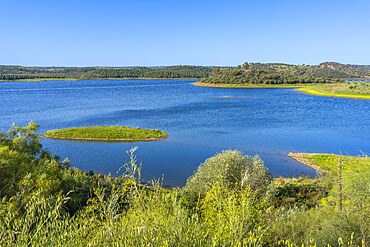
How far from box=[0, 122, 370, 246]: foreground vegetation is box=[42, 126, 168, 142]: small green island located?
20.8 metres

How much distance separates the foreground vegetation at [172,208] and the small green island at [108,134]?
20839 millimetres

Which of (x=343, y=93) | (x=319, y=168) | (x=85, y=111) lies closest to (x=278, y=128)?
(x=319, y=168)

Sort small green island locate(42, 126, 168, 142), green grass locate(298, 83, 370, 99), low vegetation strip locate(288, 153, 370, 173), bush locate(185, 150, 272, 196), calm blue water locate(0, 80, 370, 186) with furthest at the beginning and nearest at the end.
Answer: green grass locate(298, 83, 370, 99), small green island locate(42, 126, 168, 142), calm blue water locate(0, 80, 370, 186), low vegetation strip locate(288, 153, 370, 173), bush locate(185, 150, 272, 196)

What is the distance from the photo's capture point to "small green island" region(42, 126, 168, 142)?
4422 centimetres

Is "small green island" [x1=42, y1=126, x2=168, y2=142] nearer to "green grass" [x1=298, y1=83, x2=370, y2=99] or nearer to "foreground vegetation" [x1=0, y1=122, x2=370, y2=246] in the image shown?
"foreground vegetation" [x1=0, y1=122, x2=370, y2=246]

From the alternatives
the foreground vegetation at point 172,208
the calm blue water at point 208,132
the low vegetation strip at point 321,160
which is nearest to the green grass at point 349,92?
the calm blue water at point 208,132

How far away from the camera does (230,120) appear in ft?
190

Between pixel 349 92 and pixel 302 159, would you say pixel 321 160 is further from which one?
pixel 349 92

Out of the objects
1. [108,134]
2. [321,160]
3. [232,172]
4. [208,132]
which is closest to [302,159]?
[321,160]

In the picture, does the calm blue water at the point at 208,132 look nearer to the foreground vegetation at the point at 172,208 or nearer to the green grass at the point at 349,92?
the foreground vegetation at the point at 172,208

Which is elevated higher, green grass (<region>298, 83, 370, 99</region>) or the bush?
green grass (<region>298, 83, 370, 99</region>)

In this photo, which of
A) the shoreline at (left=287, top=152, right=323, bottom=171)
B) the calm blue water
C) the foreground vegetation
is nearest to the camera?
the foreground vegetation

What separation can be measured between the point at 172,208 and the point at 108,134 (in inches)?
1510

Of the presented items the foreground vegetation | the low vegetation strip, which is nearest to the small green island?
the low vegetation strip
